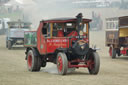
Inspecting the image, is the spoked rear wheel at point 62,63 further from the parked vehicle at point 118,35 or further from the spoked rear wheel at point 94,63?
the parked vehicle at point 118,35

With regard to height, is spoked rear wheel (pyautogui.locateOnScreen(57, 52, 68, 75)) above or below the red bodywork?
below

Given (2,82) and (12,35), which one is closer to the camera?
(2,82)

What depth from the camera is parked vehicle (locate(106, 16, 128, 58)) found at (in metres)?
20.4

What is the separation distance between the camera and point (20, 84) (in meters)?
9.90

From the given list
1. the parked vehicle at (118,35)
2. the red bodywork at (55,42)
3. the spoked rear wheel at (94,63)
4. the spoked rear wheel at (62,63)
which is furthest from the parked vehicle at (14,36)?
the spoked rear wheel at (62,63)

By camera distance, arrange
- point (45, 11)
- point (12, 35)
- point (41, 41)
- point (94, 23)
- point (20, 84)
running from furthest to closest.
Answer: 1. point (45, 11)
2. point (94, 23)
3. point (12, 35)
4. point (41, 41)
5. point (20, 84)

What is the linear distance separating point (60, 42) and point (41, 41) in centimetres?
101

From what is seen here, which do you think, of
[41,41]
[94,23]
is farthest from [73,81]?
[94,23]

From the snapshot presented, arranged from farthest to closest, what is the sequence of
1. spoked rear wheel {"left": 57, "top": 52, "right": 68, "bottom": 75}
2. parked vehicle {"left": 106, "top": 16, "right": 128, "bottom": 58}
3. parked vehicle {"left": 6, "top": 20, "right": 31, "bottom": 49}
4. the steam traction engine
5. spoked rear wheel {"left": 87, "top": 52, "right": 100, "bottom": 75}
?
parked vehicle {"left": 6, "top": 20, "right": 31, "bottom": 49}
parked vehicle {"left": 106, "top": 16, "right": 128, "bottom": 58}
spoked rear wheel {"left": 87, "top": 52, "right": 100, "bottom": 75}
the steam traction engine
spoked rear wheel {"left": 57, "top": 52, "right": 68, "bottom": 75}

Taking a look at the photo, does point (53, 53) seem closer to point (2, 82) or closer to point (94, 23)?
point (2, 82)

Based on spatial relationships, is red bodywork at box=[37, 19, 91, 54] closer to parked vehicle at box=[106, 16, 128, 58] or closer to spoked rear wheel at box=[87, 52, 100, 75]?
spoked rear wheel at box=[87, 52, 100, 75]

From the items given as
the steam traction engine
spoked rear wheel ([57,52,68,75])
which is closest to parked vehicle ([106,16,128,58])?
the steam traction engine

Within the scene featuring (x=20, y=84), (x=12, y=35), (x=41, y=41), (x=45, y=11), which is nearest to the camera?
(x=20, y=84)

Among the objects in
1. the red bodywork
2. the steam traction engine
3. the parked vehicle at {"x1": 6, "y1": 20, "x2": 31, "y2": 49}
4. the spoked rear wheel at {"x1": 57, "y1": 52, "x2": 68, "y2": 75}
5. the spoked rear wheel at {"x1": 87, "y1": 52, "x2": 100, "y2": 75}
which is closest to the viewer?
the spoked rear wheel at {"x1": 57, "y1": 52, "x2": 68, "y2": 75}
